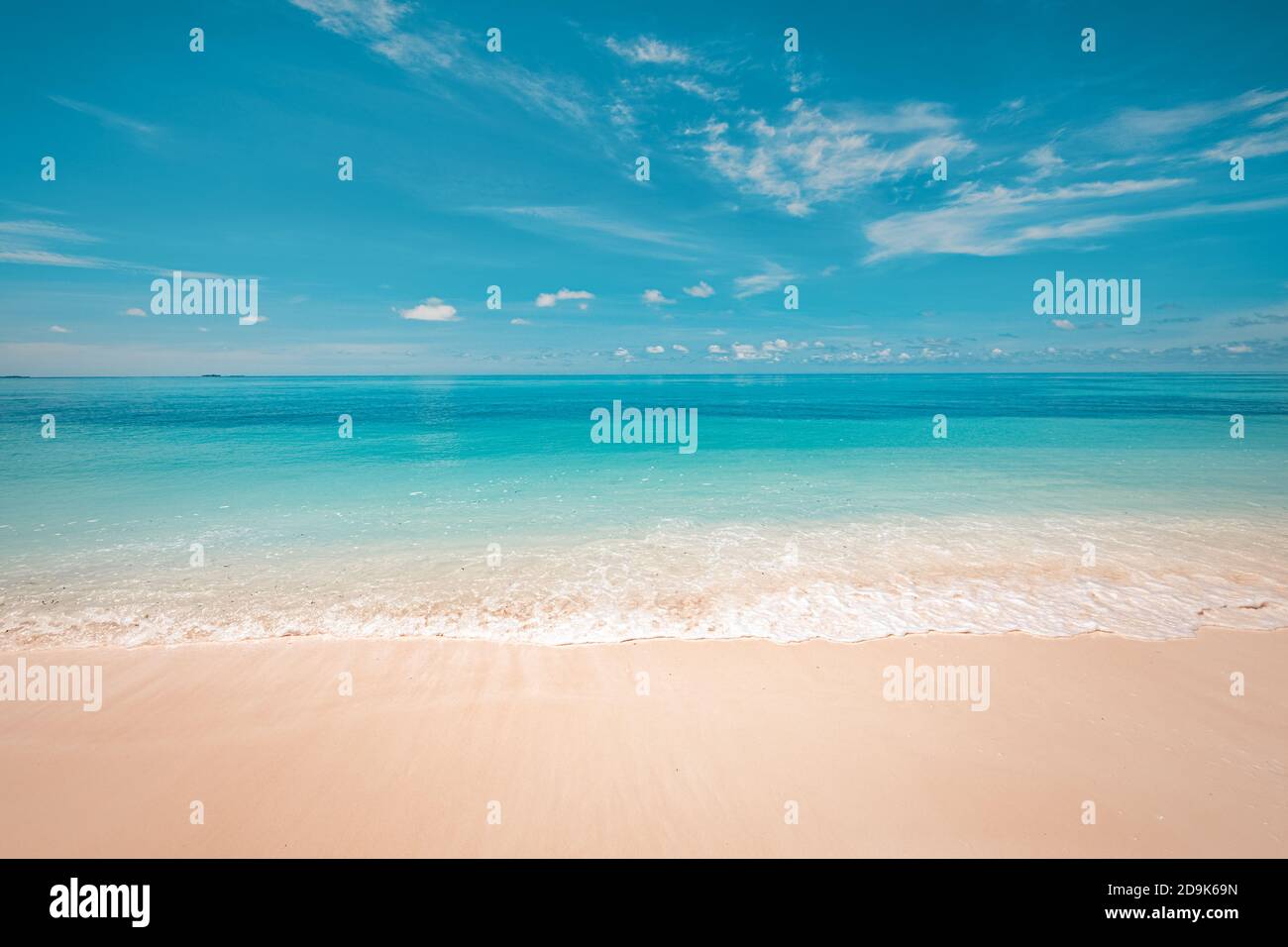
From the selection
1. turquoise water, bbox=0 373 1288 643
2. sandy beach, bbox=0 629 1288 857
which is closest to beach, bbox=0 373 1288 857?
sandy beach, bbox=0 629 1288 857

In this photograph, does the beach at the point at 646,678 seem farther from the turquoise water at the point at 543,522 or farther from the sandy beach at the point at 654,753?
the turquoise water at the point at 543,522

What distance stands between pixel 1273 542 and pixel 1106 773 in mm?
12770

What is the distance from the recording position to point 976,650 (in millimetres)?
8031

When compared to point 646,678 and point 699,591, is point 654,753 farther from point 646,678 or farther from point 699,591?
point 699,591

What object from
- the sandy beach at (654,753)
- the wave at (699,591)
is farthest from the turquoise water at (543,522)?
the sandy beach at (654,753)

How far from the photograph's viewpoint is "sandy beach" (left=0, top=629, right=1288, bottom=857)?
501cm

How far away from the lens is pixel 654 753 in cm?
610

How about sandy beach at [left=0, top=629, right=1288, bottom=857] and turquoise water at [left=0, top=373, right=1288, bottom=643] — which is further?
turquoise water at [left=0, top=373, right=1288, bottom=643]

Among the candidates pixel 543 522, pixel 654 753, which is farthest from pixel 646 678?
pixel 543 522

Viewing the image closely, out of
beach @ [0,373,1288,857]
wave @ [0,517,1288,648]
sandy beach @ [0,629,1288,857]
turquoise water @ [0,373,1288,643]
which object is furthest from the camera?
turquoise water @ [0,373,1288,643]

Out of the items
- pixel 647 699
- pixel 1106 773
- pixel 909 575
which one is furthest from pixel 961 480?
pixel 647 699

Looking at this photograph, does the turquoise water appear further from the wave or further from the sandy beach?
the sandy beach
